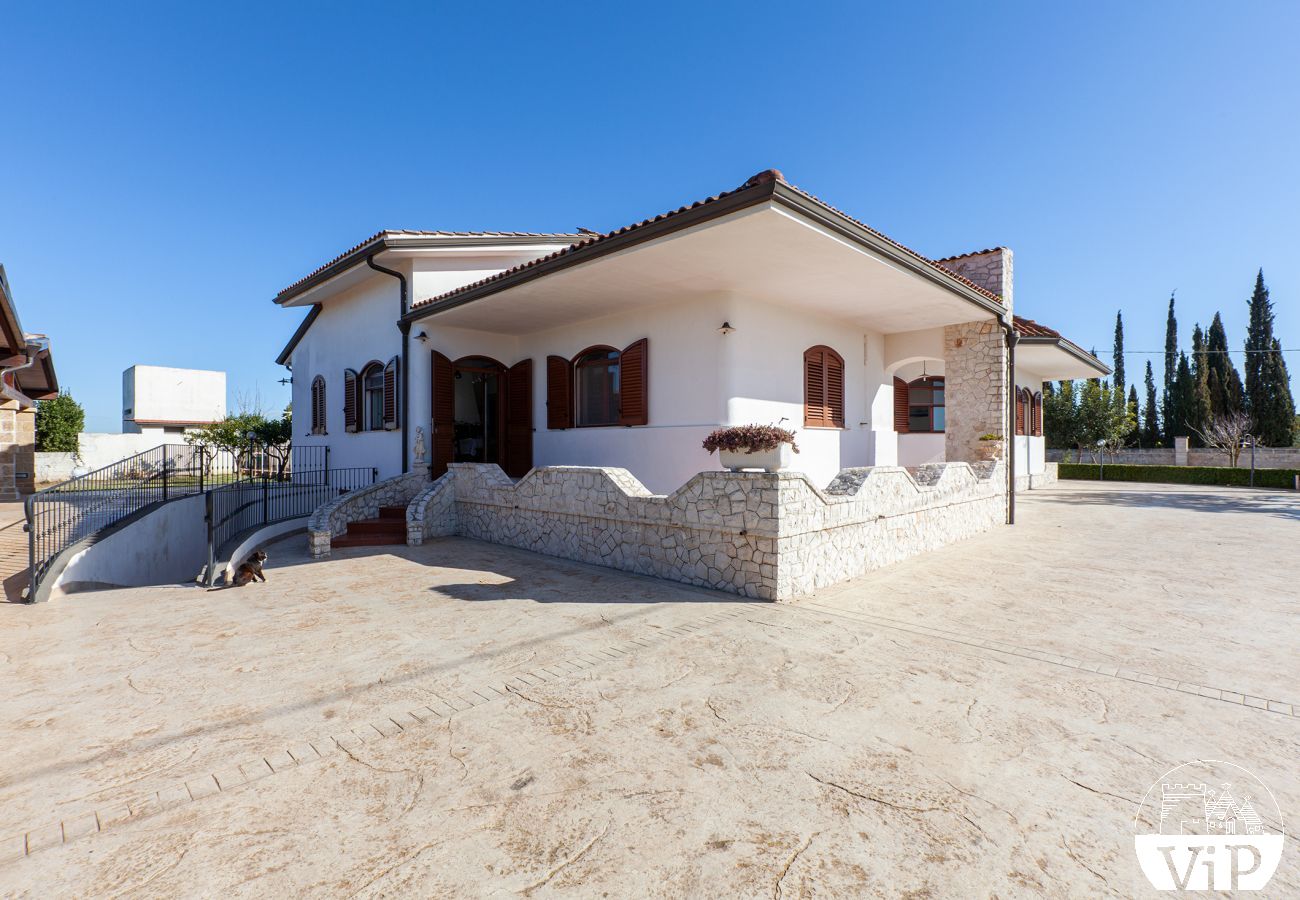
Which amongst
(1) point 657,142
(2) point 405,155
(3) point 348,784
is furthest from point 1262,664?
(2) point 405,155

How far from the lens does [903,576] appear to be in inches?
262

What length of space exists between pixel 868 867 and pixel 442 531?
867 cm

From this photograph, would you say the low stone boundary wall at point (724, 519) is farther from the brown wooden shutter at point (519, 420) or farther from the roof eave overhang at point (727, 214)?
the roof eave overhang at point (727, 214)

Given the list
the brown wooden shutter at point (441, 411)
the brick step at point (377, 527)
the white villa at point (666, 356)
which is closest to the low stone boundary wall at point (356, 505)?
the white villa at point (666, 356)

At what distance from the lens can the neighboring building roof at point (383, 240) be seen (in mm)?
9977

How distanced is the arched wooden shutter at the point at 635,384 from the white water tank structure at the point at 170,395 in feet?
154

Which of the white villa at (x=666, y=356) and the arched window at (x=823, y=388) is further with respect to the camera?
the arched window at (x=823, y=388)

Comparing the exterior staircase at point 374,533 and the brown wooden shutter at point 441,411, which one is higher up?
the brown wooden shutter at point 441,411

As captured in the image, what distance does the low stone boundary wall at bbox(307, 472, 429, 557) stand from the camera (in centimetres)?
845

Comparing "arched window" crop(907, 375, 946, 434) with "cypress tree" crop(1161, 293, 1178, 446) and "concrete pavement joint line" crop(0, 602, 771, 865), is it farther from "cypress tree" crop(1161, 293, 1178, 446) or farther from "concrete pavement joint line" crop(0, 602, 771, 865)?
"cypress tree" crop(1161, 293, 1178, 446)

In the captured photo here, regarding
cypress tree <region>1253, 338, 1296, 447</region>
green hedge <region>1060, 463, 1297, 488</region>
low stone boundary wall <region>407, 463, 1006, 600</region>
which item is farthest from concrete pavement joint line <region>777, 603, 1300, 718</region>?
cypress tree <region>1253, 338, 1296, 447</region>

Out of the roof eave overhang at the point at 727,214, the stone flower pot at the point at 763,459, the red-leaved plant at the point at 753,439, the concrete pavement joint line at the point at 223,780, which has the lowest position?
the concrete pavement joint line at the point at 223,780

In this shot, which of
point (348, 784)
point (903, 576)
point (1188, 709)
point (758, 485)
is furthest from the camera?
point (903, 576)

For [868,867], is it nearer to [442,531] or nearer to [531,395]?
[442,531]
